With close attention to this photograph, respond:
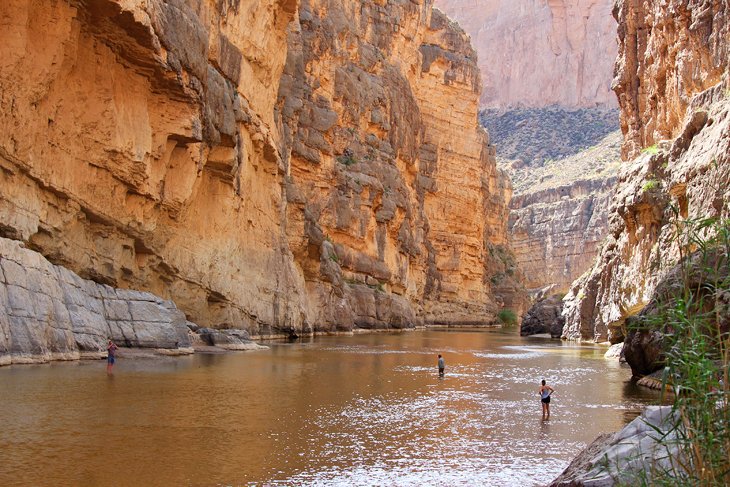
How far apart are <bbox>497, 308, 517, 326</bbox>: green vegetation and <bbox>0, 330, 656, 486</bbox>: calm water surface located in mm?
75726

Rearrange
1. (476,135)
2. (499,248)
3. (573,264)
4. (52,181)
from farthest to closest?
(573,264)
(499,248)
(476,135)
(52,181)

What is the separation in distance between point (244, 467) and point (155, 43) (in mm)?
20319

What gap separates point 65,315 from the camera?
76.7 feet

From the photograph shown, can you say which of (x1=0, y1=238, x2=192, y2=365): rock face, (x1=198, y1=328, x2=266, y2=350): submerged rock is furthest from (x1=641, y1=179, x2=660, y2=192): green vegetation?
(x1=0, y1=238, x2=192, y2=365): rock face

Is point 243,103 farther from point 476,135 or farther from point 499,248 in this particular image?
point 499,248

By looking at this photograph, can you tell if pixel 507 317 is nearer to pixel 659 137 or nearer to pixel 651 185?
pixel 659 137

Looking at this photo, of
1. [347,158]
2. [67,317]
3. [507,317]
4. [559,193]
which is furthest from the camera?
[559,193]

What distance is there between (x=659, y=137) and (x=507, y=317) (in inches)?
2234

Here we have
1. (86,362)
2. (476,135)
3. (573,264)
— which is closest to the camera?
(86,362)

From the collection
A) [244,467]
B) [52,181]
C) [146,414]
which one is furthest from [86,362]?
[244,467]

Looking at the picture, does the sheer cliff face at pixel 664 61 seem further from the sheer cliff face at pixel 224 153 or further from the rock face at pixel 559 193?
the rock face at pixel 559 193

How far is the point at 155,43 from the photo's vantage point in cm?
2767

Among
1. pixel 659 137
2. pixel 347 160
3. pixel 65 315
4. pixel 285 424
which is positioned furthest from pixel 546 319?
pixel 285 424

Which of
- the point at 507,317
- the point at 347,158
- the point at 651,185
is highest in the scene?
the point at 347,158
